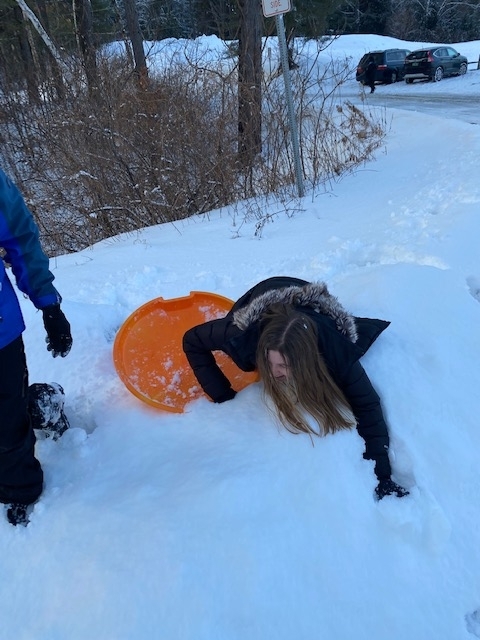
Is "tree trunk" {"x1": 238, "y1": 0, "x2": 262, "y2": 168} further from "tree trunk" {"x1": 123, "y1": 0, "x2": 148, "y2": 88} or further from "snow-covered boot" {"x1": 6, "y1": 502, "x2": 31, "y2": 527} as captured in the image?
"snow-covered boot" {"x1": 6, "y1": 502, "x2": 31, "y2": 527}

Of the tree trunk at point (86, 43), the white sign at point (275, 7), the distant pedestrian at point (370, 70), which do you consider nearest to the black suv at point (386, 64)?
the distant pedestrian at point (370, 70)

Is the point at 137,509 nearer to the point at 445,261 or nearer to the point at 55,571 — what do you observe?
the point at 55,571

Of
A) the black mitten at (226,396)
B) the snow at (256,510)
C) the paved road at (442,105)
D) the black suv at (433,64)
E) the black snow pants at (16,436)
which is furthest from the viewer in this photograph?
the black suv at (433,64)

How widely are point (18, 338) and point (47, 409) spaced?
0.38 meters

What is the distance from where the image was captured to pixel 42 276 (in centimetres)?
182

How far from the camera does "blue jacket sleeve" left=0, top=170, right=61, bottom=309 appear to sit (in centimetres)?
165

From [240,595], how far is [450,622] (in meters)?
0.73

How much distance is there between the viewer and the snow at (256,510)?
1.63 m

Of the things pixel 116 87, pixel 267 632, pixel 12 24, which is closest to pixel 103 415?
pixel 267 632

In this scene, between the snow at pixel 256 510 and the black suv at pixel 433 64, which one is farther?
the black suv at pixel 433 64

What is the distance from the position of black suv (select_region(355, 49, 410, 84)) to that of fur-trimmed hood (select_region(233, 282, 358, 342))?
1937 centimetres

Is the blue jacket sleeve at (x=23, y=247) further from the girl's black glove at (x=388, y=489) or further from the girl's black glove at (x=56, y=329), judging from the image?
the girl's black glove at (x=388, y=489)

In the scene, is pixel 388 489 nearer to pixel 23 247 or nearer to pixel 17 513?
pixel 17 513

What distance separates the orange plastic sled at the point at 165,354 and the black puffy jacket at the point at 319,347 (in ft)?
0.74
